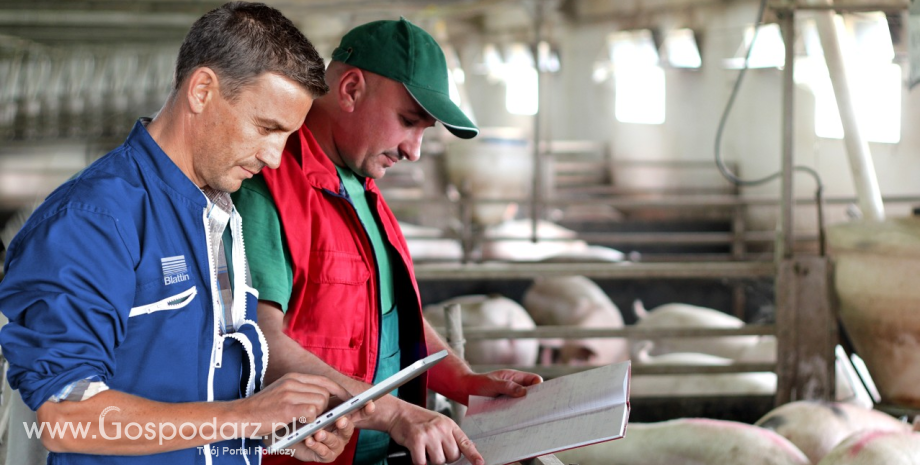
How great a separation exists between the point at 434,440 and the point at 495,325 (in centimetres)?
307

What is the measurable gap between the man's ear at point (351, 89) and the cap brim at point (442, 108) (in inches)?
3.5

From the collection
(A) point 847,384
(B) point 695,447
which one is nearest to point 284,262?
(B) point 695,447

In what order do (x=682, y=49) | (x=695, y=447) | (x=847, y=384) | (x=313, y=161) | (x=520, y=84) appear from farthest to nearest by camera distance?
(x=520, y=84) → (x=682, y=49) → (x=847, y=384) → (x=695, y=447) → (x=313, y=161)

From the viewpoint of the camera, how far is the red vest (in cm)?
139

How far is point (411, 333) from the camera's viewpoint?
1.62 metres

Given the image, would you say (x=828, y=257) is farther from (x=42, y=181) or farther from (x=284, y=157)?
(x=42, y=181)

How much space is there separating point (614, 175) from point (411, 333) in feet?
36.2

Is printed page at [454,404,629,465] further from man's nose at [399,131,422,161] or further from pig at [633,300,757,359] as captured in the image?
pig at [633,300,757,359]

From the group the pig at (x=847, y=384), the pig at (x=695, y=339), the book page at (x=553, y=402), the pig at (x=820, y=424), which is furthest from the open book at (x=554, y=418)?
the pig at (x=695, y=339)

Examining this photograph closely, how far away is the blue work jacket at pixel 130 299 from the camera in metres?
0.91

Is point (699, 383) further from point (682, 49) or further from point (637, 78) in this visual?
point (637, 78)

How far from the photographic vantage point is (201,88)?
1044 mm

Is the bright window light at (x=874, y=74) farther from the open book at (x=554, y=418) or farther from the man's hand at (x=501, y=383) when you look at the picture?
the open book at (x=554, y=418)

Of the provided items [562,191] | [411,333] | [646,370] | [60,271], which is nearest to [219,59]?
[60,271]
